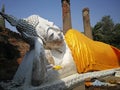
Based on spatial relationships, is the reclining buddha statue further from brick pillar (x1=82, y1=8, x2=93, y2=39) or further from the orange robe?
brick pillar (x1=82, y1=8, x2=93, y2=39)

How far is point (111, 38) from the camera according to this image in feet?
53.6

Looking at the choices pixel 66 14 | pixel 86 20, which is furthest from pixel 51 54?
pixel 86 20

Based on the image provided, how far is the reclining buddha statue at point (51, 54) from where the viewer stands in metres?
2.23

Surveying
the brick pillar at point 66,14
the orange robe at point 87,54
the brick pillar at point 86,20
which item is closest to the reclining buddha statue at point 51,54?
the orange robe at point 87,54

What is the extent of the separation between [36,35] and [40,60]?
380mm

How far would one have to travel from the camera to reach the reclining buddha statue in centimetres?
223

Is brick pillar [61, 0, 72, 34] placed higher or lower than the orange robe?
higher

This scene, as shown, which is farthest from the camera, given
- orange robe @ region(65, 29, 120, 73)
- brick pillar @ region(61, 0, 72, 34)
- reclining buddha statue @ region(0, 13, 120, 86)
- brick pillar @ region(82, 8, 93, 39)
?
brick pillar @ region(82, 8, 93, 39)

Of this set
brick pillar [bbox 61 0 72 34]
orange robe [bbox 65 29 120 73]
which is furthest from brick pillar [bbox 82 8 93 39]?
orange robe [bbox 65 29 120 73]

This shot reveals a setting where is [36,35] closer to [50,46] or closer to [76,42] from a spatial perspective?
[50,46]

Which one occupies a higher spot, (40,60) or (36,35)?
(36,35)

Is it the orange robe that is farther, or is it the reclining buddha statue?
the orange robe

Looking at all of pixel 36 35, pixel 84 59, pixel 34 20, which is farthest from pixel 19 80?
pixel 84 59

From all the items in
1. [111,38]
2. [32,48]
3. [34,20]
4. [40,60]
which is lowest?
[40,60]
